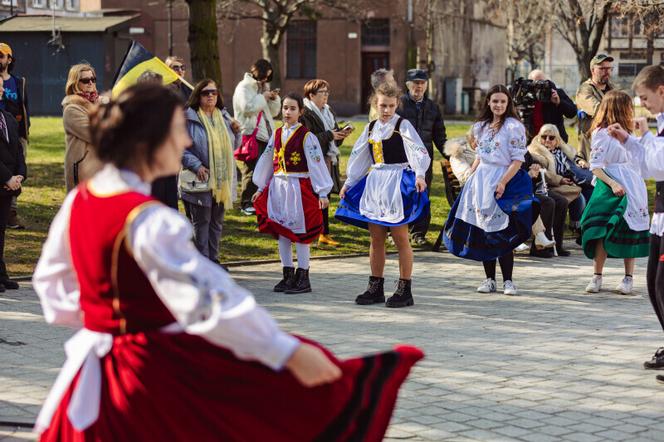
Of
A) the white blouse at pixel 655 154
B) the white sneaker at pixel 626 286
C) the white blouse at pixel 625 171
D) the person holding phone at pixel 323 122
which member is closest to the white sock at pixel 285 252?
the person holding phone at pixel 323 122

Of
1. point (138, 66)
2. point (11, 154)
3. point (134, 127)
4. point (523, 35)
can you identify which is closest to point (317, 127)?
point (138, 66)

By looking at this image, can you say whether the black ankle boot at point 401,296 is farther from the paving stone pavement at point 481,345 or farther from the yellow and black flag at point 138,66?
the yellow and black flag at point 138,66

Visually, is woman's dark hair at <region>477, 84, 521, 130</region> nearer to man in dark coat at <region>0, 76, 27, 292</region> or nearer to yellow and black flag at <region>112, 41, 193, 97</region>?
yellow and black flag at <region>112, 41, 193, 97</region>

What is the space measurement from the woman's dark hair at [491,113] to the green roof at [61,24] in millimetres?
35379

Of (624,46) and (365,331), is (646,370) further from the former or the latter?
(624,46)

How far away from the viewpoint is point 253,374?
346cm

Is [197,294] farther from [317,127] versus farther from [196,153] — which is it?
[317,127]

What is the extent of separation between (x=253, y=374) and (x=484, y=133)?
742 centimetres

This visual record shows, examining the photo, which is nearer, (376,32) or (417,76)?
(417,76)

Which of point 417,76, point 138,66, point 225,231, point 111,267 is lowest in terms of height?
point 225,231

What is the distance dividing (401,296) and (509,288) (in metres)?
1.20

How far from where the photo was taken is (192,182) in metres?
10.9

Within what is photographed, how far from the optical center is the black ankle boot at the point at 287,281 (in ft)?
35.2

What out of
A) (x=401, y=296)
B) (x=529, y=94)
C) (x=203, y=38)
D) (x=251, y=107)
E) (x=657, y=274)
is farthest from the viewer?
(x=203, y=38)
